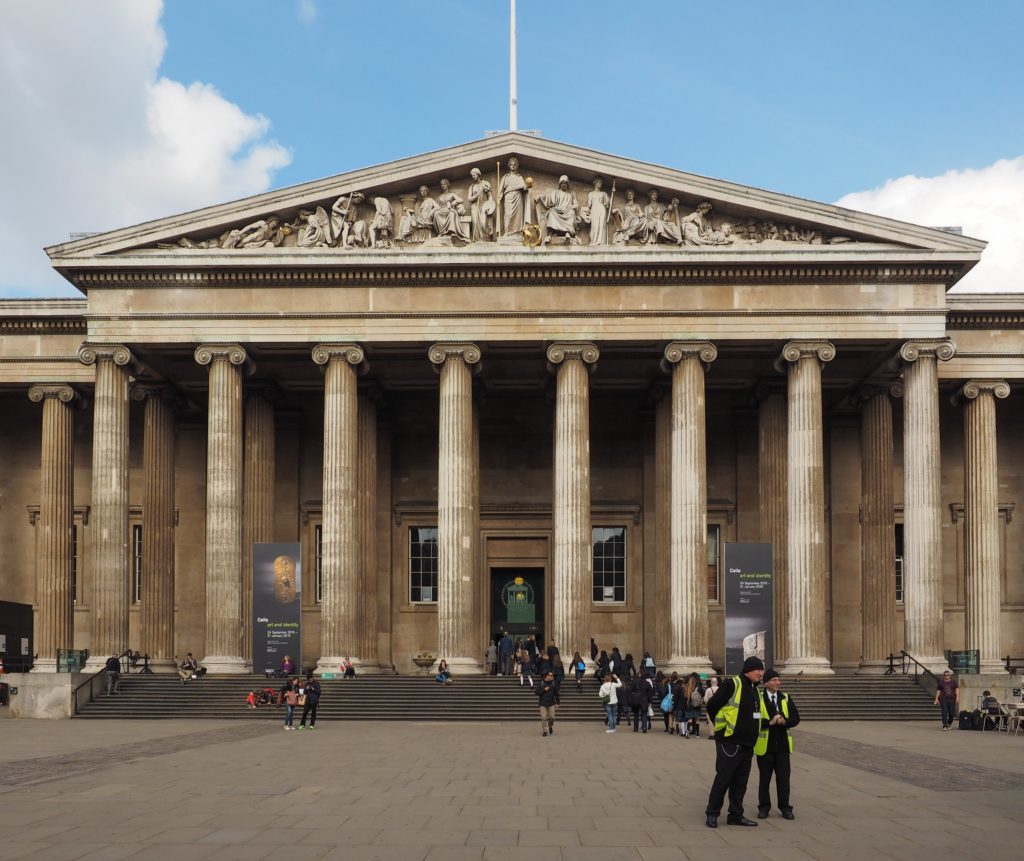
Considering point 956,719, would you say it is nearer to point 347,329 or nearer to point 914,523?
point 914,523

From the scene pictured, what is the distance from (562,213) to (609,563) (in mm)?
14628

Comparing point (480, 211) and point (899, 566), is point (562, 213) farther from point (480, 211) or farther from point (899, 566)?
point (899, 566)

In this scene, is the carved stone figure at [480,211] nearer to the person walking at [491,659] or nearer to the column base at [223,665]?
the person walking at [491,659]

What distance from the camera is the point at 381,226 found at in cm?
4209

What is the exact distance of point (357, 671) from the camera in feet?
139

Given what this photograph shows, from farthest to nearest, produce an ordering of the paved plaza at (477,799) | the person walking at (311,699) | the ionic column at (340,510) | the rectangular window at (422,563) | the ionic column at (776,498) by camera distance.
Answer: the rectangular window at (422,563)
the ionic column at (776,498)
the ionic column at (340,510)
the person walking at (311,699)
the paved plaza at (477,799)

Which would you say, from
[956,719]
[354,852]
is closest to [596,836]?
[354,852]

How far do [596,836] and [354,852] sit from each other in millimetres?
2727

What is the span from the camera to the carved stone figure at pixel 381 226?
42125 mm

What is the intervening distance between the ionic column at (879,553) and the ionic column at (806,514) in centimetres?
383

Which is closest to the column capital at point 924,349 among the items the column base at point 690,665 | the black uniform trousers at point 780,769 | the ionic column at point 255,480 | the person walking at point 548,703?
the column base at point 690,665

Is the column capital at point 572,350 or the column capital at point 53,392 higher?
the column capital at point 572,350

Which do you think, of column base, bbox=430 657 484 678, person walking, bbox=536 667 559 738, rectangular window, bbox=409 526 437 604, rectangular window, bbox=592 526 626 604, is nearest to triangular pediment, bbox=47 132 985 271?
column base, bbox=430 657 484 678

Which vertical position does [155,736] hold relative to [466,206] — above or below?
below
